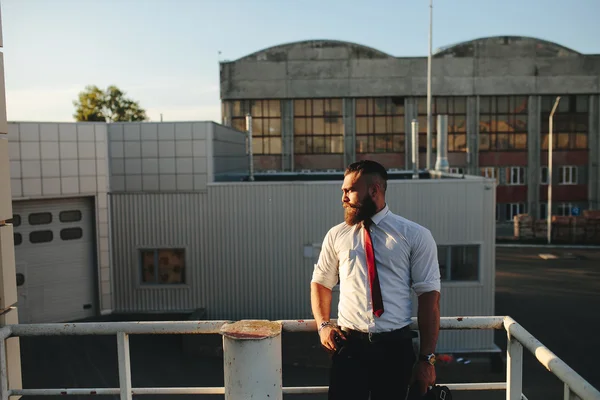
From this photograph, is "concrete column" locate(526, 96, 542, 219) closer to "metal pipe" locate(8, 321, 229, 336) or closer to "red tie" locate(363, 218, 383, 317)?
"red tie" locate(363, 218, 383, 317)

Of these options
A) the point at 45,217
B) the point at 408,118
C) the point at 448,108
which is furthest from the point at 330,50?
the point at 45,217

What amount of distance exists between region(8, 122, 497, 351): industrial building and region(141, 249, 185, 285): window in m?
0.03

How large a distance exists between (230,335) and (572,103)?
→ 141 feet

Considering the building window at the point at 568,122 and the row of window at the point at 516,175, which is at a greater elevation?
the building window at the point at 568,122

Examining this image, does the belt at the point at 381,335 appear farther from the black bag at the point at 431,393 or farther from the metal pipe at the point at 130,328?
the metal pipe at the point at 130,328

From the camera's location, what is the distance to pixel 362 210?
3.32 metres

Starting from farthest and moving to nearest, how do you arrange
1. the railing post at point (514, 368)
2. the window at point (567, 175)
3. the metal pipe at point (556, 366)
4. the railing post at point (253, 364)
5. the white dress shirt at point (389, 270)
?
the window at point (567, 175) → the railing post at point (514, 368) → the railing post at point (253, 364) → the white dress shirt at point (389, 270) → the metal pipe at point (556, 366)

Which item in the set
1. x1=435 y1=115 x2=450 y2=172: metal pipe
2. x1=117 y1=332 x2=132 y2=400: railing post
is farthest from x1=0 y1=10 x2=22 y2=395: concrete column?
x1=435 y1=115 x2=450 y2=172: metal pipe

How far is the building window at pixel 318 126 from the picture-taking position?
135ft

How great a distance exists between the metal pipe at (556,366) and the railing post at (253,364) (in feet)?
4.55

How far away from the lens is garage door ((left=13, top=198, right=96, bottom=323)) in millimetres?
13125

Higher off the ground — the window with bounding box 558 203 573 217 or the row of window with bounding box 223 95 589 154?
the row of window with bounding box 223 95 589 154

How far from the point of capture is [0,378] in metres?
3.73

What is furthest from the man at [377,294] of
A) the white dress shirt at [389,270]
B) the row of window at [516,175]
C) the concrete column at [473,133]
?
the row of window at [516,175]
